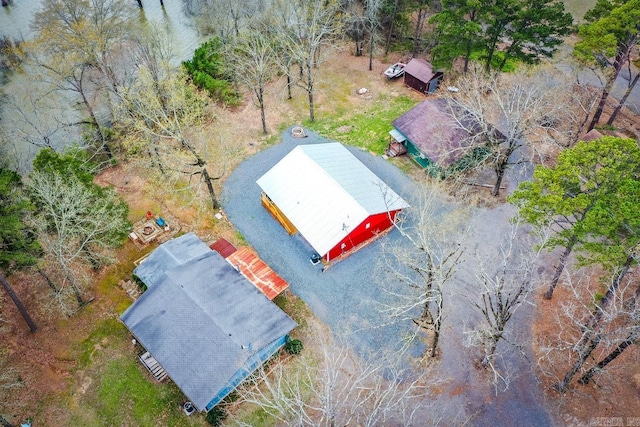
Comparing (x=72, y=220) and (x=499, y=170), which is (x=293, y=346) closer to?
(x=72, y=220)

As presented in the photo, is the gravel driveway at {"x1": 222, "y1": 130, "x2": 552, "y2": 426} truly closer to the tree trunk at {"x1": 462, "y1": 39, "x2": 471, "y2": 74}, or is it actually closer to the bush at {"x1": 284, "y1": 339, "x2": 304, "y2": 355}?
the bush at {"x1": 284, "y1": 339, "x2": 304, "y2": 355}

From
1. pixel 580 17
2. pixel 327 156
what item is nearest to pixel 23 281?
pixel 327 156

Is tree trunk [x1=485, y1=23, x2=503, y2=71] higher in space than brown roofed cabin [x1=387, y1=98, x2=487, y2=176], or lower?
higher

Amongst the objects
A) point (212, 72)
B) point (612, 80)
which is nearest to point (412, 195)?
point (612, 80)

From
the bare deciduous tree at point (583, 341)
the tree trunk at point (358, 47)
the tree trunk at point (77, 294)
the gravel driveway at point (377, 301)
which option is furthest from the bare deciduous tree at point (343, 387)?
the tree trunk at point (358, 47)

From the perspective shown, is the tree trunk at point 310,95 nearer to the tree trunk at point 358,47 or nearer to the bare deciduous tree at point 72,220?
the tree trunk at point 358,47

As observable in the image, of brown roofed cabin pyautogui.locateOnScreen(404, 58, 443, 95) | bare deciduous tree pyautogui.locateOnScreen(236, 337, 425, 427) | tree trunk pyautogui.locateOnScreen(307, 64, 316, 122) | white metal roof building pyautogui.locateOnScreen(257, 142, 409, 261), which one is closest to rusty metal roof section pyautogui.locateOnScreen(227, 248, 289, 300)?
white metal roof building pyautogui.locateOnScreen(257, 142, 409, 261)
